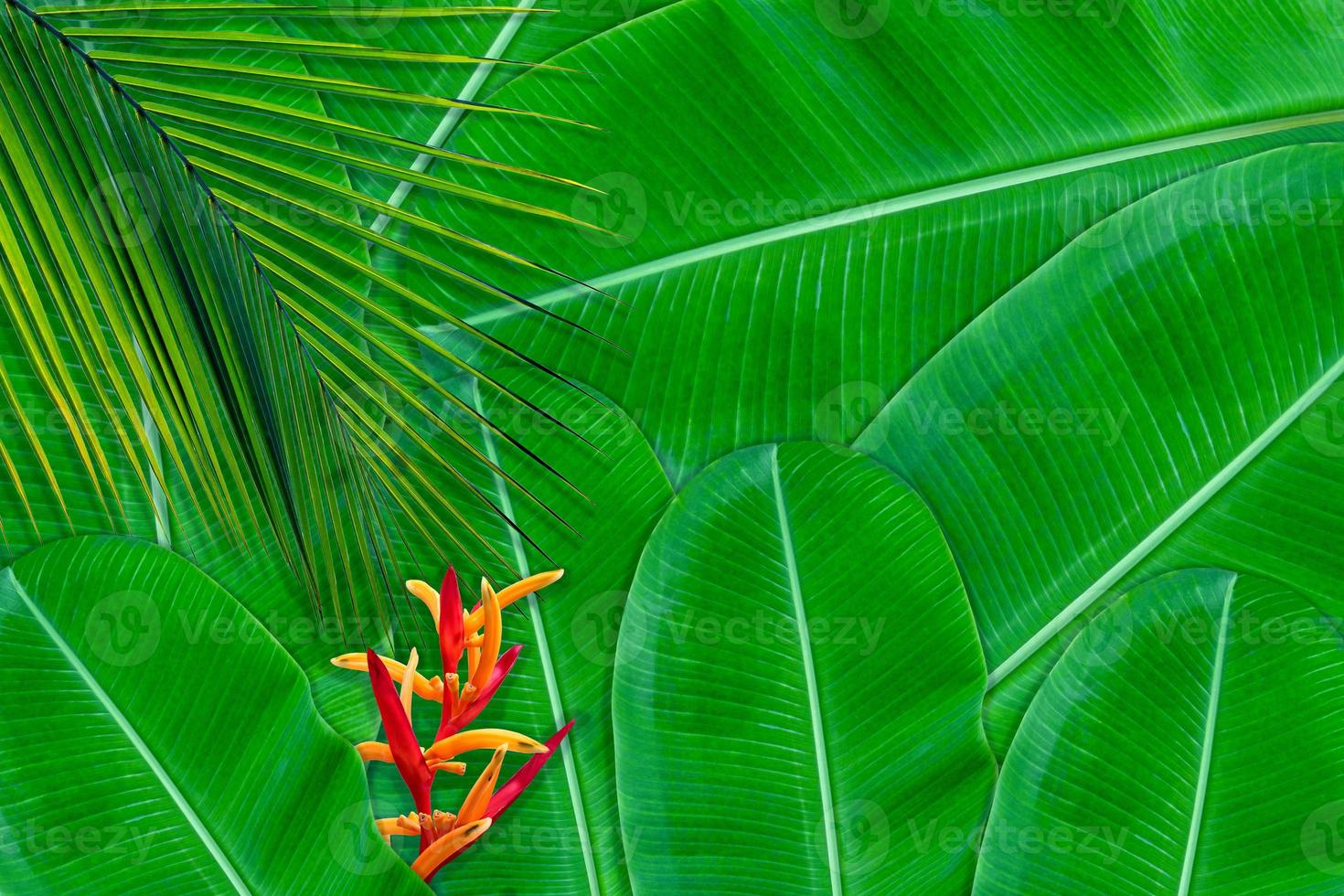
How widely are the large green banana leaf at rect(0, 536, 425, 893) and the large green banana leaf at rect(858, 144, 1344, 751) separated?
2.07 ft

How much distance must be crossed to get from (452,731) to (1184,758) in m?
0.73

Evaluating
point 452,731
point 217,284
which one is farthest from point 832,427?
point 217,284

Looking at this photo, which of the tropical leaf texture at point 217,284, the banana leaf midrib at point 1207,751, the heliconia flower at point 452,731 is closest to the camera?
the tropical leaf texture at point 217,284

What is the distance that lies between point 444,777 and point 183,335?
0.46 meters

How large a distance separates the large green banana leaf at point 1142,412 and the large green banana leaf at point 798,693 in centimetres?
7

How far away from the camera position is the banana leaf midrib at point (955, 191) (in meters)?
0.94

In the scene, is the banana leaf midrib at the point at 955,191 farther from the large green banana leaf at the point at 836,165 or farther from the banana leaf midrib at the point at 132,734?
the banana leaf midrib at the point at 132,734

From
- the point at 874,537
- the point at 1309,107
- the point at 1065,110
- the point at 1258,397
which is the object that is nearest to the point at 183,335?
the point at 874,537

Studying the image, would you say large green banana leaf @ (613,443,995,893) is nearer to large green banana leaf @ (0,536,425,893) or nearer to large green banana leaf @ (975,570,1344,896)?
large green banana leaf @ (975,570,1344,896)

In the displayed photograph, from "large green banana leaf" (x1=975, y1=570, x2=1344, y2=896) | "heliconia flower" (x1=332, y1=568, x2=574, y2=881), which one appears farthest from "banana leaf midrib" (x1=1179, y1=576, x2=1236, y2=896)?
"heliconia flower" (x1=332, y1=568, x2=574, y2=881)

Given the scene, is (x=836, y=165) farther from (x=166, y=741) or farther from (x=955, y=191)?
(x=166, y=741)

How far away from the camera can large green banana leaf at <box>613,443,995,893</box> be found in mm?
874

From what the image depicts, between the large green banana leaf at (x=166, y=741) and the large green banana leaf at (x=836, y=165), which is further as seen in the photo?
the large green banana leaf at (x=836, y=165)

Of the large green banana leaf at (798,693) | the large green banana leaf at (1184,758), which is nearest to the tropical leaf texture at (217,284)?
the large green banana leaf at (798,693)
